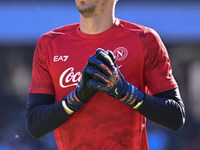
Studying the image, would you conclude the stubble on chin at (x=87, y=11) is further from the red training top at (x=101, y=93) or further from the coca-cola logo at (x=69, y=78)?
the coca-cola logo at (x=69, y=78)

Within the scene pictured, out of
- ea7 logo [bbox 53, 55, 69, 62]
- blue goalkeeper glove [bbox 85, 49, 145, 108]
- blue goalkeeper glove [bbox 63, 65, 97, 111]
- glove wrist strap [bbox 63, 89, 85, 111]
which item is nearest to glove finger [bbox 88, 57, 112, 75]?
blue goalkeeper glove [bbox 85, 49, 145, 108]

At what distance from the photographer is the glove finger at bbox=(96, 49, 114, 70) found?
207cm

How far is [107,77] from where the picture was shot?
209 centimetres

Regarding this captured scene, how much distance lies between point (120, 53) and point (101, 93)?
9.5 inches

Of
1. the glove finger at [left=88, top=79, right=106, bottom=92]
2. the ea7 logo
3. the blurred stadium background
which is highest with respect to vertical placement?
the glove finger at [left=88, top=79, right=106, bottom=92]

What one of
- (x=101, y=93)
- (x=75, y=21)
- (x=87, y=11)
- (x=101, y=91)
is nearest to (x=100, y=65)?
(x=101, y=91)

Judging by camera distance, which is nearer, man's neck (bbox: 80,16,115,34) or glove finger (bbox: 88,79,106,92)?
glove finger (bbox: 88,79,106,92)

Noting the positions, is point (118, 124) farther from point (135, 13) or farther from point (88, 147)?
point (135, 13)

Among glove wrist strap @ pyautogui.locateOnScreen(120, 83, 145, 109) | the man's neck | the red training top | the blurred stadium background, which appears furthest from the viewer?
the blurred stadium background

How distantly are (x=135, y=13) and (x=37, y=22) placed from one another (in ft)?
6.51

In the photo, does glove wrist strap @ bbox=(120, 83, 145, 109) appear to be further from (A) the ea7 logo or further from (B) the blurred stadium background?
(B) the blurred stadium background

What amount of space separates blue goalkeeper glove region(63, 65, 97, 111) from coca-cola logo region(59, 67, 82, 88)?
14cm

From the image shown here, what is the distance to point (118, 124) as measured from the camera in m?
2.31

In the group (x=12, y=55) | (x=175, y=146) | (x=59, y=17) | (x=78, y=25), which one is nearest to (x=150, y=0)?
(x=59, y=17)
